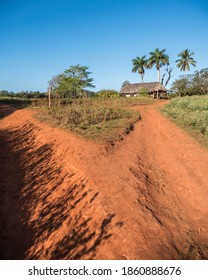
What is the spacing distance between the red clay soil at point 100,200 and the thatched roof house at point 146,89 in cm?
3233

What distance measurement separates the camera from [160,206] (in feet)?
16.6

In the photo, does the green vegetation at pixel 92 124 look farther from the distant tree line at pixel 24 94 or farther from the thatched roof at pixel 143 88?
the thatched roof at pixel 143 88

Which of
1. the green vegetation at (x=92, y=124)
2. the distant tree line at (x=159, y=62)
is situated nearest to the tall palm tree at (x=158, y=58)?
the distant tree line at (x=159, y=62)

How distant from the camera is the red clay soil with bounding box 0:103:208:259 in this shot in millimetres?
3943

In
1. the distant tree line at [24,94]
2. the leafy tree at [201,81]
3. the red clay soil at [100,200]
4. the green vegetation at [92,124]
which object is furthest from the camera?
the leafy tree at [201,81]

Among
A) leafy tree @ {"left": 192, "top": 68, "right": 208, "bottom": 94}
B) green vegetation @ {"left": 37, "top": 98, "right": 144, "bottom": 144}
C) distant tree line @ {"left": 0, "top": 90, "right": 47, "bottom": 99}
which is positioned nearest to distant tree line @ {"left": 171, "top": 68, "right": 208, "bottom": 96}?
leafy tree @ {"left": 192, "top": 68, "right": 208, "bottom": 94}

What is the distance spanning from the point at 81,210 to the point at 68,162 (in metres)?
1.97

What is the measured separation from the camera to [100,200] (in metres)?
4.79

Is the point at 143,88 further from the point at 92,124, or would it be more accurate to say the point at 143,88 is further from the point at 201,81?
the point at 92,124

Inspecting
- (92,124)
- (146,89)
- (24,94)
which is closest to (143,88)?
(146,89)

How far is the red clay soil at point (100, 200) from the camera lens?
394cm

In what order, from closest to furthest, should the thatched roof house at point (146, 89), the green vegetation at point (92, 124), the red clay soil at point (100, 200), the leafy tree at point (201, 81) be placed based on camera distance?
the red clay soil at point (100, 200) → the green vegetation at point (92, 124) → the thatched roof house at point (146, 89) → the leafy tree at point (201, 81)

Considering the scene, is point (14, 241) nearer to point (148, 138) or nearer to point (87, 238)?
point (87, 238)
